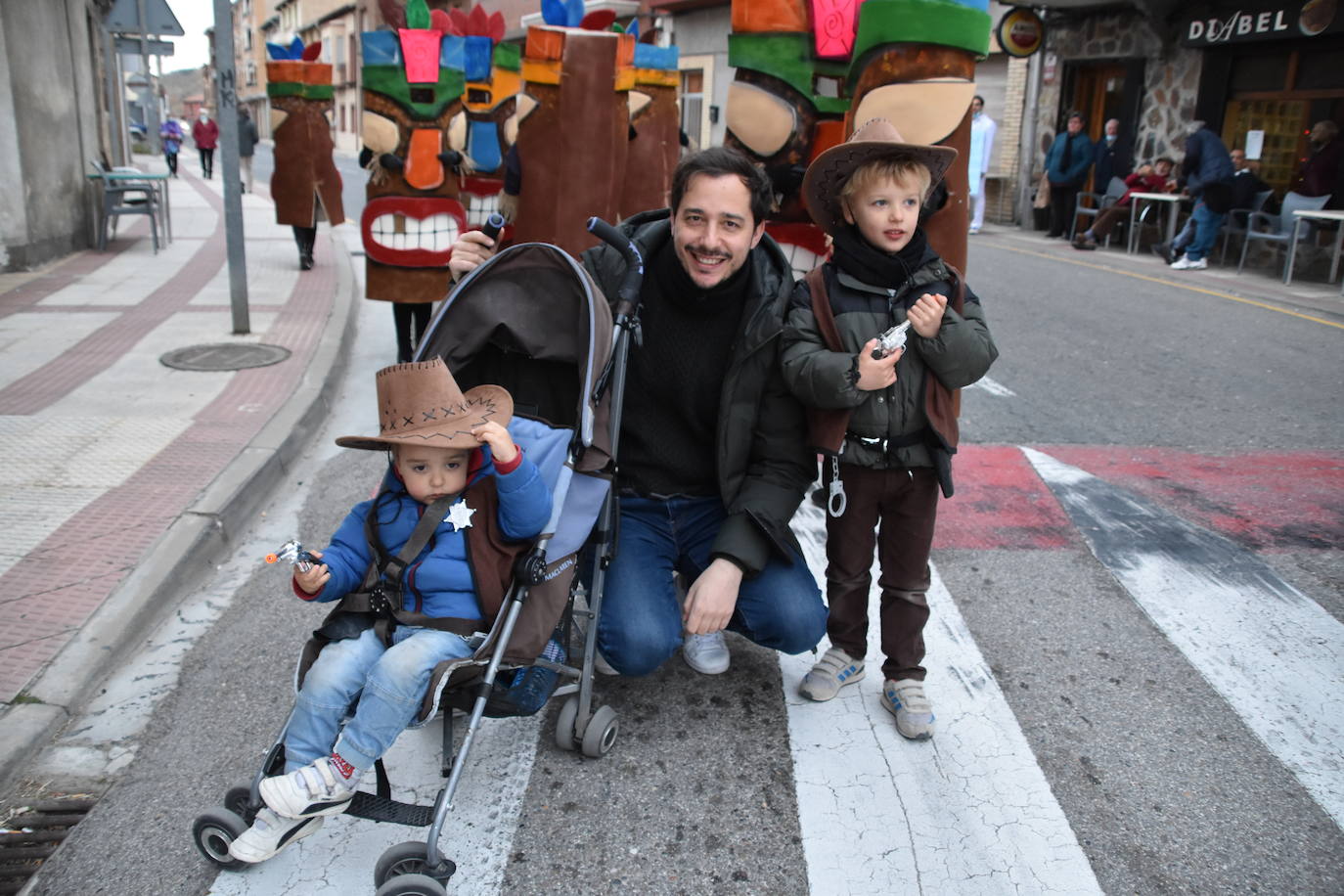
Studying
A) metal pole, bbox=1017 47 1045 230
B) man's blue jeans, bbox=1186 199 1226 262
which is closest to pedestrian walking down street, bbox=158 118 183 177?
metal pole, bbox=1017 47 1045 230

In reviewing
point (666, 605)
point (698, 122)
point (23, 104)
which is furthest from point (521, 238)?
point (698, 122)

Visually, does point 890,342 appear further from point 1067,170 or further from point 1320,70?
point 1067,170

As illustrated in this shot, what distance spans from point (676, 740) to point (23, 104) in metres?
9.68

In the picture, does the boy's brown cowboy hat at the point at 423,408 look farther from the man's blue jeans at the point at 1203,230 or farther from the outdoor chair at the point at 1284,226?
the man's blue jeans at the point at 1203,230

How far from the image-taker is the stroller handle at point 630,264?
2846 mm

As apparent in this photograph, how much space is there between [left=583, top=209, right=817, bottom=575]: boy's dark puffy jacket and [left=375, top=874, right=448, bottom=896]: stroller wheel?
1.18 meters

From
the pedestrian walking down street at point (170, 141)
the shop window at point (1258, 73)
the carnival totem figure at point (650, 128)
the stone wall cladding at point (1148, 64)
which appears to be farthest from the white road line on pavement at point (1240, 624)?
the pedestrian walking down street at point (170, 141)

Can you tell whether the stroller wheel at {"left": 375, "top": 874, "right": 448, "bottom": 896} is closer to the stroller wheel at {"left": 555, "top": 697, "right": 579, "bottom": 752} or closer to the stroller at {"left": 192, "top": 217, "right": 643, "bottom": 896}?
the stroller at {"left": 192, "top": 217, "right": 643, "bottom": 896}

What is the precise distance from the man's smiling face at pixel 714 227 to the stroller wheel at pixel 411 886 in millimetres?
1721

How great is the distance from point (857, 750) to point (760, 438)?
3.08 feet

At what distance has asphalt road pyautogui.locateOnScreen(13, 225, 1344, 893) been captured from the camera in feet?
8.18

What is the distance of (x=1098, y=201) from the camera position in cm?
1683

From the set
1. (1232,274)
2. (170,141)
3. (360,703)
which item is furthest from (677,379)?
(170,141)

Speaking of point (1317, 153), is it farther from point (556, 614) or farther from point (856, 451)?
point (556, 614)
